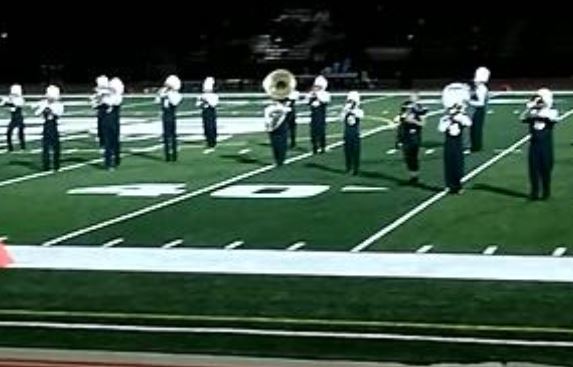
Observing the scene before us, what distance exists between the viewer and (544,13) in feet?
156

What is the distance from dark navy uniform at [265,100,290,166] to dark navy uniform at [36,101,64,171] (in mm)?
3310

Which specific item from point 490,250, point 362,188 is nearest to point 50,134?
point 362,188

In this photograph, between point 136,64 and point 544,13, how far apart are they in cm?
1445

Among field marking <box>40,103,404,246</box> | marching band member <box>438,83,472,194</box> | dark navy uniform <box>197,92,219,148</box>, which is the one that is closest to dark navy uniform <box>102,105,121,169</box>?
field marking <box>40,103,404,246</box>

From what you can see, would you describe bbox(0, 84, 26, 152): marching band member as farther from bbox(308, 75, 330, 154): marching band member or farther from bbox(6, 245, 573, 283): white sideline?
bbox(6, 245, 573, 283): white sideline

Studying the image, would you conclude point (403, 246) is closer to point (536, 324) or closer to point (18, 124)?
point (536, 324)

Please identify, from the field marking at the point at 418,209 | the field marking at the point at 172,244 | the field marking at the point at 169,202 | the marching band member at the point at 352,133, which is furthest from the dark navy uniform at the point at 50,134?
the field marking at the point at 172,244

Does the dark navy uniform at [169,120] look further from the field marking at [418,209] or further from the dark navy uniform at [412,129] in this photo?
the field marking at [418,209]

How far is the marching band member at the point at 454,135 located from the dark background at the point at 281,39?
28.6m

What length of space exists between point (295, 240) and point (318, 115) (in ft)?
27.0

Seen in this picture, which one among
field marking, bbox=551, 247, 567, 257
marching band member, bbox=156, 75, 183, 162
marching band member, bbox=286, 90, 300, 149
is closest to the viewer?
field marking, bbox=551, 247, 567, 257

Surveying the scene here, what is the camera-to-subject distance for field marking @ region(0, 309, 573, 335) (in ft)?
34.4

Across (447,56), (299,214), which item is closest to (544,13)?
(447,56)

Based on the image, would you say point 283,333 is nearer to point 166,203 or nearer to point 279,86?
point 166,203
